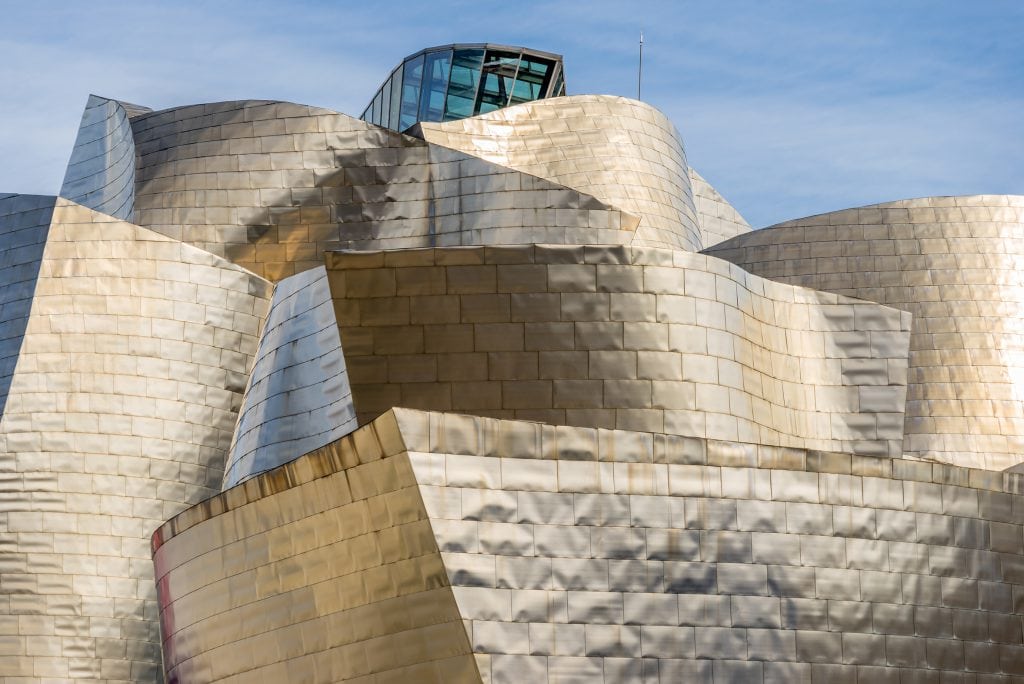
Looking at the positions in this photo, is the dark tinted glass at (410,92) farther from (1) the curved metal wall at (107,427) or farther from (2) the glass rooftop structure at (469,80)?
(1) the curved metal wall at (107,427)

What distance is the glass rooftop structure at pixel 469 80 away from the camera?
50.2 m

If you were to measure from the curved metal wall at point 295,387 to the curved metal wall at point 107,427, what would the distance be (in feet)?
10.2

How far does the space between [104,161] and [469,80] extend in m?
16.0

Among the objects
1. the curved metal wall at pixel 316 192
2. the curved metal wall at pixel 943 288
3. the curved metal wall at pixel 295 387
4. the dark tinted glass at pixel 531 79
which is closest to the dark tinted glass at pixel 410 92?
the dark tinted glass at pixel 531 79

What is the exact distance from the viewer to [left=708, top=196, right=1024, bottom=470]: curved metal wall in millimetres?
38125

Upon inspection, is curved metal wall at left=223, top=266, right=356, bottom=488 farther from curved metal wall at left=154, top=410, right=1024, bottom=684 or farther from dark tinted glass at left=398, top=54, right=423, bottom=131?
dark tinted glass at left=398, top=54, right=423, bottom=131

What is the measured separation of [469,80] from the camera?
50.6m

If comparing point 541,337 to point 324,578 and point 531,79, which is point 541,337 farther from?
point 531,79

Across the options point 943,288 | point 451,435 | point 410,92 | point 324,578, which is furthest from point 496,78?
point 451,435

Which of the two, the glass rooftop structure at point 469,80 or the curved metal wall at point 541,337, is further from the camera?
the glass rooftop structure at point 469,80

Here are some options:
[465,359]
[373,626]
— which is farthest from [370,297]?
[373,626]

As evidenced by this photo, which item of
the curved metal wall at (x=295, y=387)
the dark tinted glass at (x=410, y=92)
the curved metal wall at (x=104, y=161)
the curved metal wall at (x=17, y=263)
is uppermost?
the dark tinted glass at (x=410, y=92)

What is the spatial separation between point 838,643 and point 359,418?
20.4 feet

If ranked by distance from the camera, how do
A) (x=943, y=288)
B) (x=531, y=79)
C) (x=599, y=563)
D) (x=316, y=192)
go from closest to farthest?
(x=599, y=563) < (x=316, y=192) < (x=943, y=288) < (x=531, y=79)
